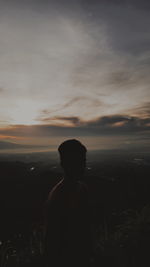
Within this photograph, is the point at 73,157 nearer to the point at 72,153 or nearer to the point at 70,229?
the point at 72,153

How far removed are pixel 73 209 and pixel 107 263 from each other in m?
2.87

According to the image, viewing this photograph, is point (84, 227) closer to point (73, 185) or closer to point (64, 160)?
point (73, 185)

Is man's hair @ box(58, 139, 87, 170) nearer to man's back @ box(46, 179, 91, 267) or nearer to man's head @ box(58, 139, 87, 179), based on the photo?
man's head @ box(58, 139, 87, 179)

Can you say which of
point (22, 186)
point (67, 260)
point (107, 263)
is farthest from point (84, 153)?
point (22, 186)

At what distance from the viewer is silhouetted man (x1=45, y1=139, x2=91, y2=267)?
7.43ft

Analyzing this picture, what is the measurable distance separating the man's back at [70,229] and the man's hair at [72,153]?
28cm

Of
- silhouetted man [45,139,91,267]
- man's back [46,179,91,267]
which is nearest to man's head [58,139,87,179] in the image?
silhouetted man [45,139,91,267]

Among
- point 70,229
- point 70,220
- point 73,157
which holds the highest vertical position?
point 73,157

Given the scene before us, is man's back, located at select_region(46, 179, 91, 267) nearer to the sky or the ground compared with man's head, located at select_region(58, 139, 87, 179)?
nearer to the ground

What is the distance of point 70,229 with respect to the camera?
229cm

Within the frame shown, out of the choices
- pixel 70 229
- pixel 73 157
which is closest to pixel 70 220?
pixel 70 229

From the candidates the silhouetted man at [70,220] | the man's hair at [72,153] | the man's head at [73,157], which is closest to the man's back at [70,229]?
the silhouetted man at [70,220]

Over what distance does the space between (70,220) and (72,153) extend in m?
0.82

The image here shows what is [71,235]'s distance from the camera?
229cm
